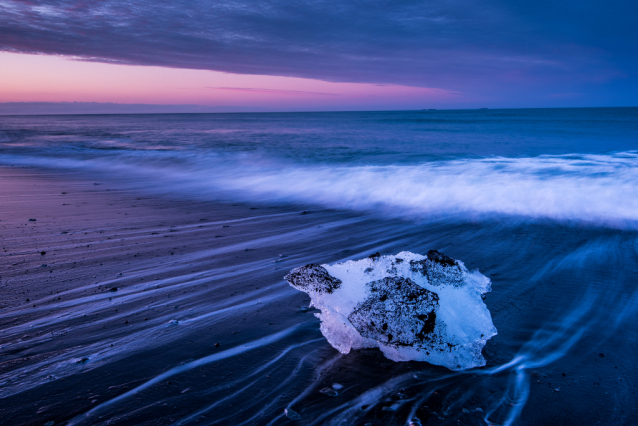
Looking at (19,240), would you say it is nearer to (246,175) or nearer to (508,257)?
(508,257)

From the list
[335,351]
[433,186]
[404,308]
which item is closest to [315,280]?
[335,351]

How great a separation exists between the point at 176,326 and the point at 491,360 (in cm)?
219

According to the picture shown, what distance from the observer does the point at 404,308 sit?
222 cm

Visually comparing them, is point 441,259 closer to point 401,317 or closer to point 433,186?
point 401,317

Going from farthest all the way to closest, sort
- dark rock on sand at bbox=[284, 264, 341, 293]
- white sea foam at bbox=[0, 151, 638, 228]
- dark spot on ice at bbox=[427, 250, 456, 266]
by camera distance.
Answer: white sea foam at bbox=[0, 151, 638, 228] < dark spot on ice at bbox=[427, 250, 456, 266] < dark rock on sand at bbox=[284, 264, 341, 293]

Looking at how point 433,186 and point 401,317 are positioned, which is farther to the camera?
point 433,186

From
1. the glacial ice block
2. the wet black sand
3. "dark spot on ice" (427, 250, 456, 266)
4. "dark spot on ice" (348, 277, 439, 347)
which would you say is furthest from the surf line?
"dark spot on ice" (427, 250, 456, 266)

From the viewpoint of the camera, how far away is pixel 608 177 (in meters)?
8.70

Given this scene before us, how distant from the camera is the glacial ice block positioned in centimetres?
221

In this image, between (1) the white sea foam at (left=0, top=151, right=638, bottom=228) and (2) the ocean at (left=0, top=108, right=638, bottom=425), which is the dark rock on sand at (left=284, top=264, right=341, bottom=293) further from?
(1) the white sea foam at (left=0, top=151, right=638, bottom=228)

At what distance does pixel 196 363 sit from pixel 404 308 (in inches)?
52.9

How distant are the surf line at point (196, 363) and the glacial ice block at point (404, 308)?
0.34 meters

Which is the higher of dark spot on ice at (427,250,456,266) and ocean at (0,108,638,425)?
dark spot on ice at (427,250,456,266)

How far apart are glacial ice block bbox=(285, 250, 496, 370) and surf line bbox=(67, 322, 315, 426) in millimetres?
336
